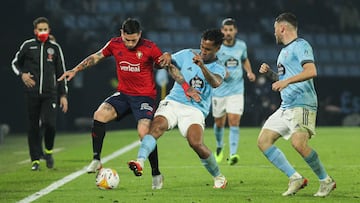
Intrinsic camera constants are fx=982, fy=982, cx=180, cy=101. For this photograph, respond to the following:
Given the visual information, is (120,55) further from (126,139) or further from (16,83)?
(16,83)

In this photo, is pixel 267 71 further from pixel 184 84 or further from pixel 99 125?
pixel 99 125

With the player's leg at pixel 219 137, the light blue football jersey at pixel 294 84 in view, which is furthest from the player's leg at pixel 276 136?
the player's leg at pixel 219 137

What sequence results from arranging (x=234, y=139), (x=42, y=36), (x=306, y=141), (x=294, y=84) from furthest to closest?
(x=234, y=139) < (x=42, y=36) < (x=294, y=84) < (x=306, y=141)

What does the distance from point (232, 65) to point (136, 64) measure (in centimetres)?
499

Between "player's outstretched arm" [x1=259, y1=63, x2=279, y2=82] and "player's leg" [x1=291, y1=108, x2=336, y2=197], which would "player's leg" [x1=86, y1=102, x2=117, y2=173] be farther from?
"player's leg" [x1=291, y1=108, x2=336, y2=197]

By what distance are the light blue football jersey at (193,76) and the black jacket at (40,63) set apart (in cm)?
348

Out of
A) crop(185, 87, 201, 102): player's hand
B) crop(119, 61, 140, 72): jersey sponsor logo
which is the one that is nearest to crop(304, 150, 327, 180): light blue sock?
crop(185, 87, 201, 102): player's hand

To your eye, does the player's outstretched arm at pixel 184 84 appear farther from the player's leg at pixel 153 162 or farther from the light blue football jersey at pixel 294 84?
the light blue football jersey at pixel 294 84

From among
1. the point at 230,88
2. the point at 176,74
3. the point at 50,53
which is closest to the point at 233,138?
the point at 230,88

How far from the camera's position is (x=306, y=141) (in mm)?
9719

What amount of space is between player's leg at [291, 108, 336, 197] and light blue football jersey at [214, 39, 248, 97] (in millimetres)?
5560

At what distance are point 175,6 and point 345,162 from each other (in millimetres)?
17092

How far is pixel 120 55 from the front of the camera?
34.9 ft

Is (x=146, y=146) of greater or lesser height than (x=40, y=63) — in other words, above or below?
below
